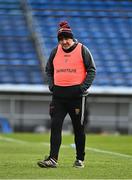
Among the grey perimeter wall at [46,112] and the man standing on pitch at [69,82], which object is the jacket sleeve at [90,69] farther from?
the grey perimeter wall at [46,112]

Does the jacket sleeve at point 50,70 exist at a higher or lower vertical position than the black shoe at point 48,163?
higher

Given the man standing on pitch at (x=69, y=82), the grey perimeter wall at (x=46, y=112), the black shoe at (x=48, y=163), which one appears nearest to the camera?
the black shoe at (x=48, y=163)

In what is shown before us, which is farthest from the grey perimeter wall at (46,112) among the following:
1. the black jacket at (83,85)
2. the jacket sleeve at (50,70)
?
the black jacket at (83,85)

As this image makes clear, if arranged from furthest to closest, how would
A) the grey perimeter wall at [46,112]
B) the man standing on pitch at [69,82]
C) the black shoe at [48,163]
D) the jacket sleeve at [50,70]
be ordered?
1. the grey perimeter wall at [46,112]
2. the jacket sleeve at [50,70]
3. the man standing on pitch at [69,82]
4. the black shoe at [48,163]

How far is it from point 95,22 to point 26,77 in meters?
5.63

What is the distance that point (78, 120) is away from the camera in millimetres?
9727

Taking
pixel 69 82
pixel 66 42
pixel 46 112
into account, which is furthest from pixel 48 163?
pixel 46 112

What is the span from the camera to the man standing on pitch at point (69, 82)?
9617 mm

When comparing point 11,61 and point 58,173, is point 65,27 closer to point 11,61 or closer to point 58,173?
point 58,173

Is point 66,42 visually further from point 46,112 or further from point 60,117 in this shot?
point 46,112

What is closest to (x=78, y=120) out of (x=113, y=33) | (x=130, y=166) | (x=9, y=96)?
(x=130, y=166)

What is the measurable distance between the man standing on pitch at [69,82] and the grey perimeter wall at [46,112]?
19406 millimetres

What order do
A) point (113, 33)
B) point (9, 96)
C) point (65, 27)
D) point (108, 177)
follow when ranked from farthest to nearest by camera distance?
point (113, 33)
point (9, 96)
point (65, 27)
point (108, 177)

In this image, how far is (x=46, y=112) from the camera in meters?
30.0
